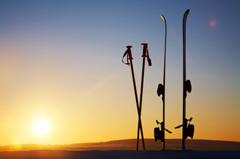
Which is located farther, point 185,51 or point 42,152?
point 42,152

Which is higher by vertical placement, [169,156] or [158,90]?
[158,90]

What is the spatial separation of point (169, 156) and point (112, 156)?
1.81 meters

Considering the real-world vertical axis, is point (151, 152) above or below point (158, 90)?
below

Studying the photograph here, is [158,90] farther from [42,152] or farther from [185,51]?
[42,152]

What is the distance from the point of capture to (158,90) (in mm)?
12000

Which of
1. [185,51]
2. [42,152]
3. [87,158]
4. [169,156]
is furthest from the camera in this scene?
[42,152]

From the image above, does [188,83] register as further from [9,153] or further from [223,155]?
[9,153]

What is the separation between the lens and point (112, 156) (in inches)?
423

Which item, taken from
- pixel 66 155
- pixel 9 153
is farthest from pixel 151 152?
pixel 9 153

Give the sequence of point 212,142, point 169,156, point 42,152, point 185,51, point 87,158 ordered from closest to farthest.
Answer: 1. point 169,156
2. point 87,158
3. point 185,51
4. point 42,152
5. point 212,142

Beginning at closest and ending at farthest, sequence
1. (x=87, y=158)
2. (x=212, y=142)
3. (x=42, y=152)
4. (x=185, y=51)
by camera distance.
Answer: (x=87, y=158), (x=185, y=51), (x=42, y=152), (x=212, y=142)

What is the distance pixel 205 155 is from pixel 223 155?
59 centimetres

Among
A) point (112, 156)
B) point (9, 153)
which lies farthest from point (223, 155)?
point (9, 153)

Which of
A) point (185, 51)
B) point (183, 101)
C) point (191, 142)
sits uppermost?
point (185, 51)
